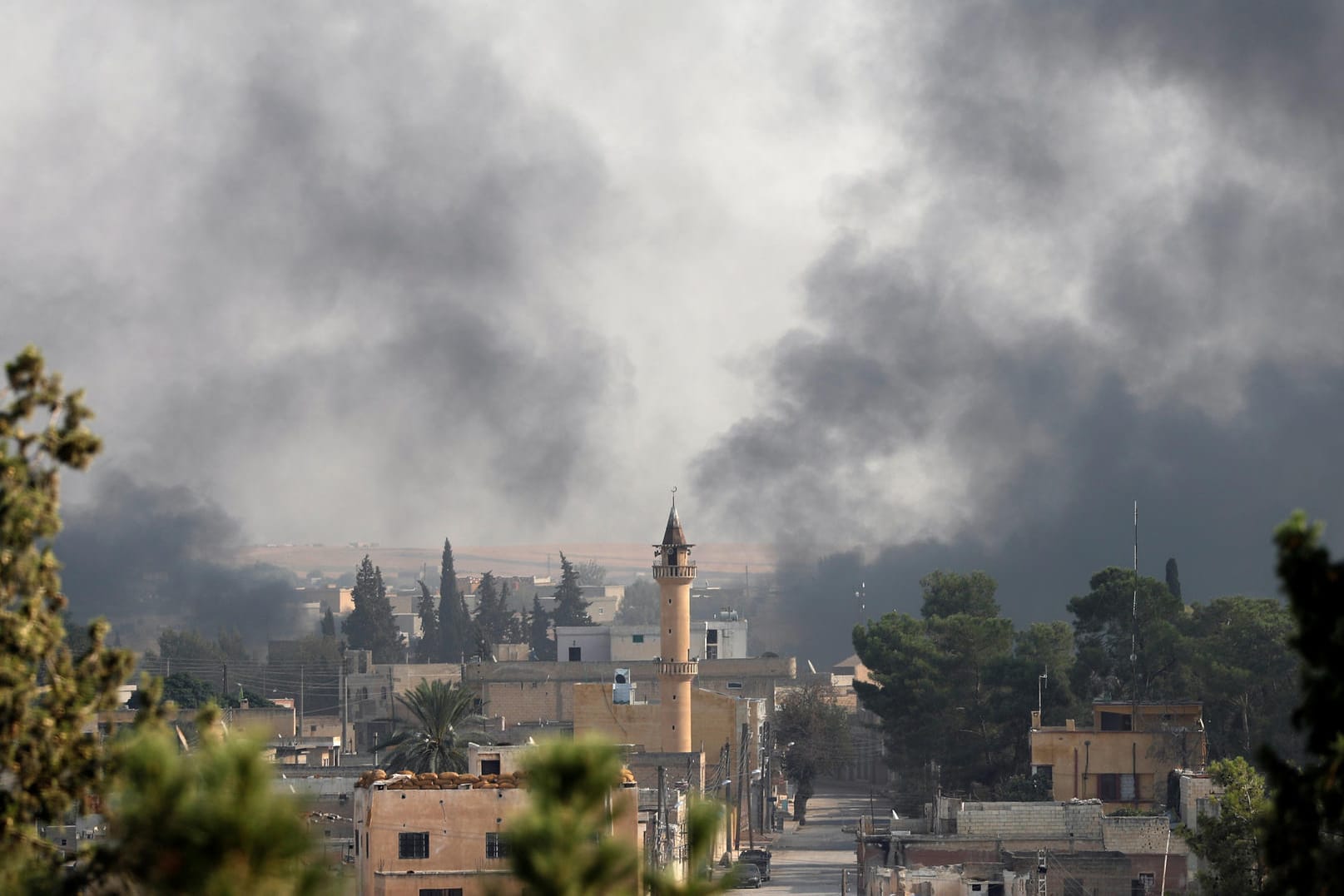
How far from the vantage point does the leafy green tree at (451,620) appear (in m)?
158

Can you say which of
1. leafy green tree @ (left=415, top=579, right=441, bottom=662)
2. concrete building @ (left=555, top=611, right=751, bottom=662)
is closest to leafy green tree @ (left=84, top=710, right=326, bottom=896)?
concrete building @ (left=555, top=611, right=751, bottom=662)

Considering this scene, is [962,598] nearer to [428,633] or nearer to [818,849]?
A: [818,849]

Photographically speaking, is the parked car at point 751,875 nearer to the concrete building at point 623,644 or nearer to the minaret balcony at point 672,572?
the minaret balcony at point 672,572

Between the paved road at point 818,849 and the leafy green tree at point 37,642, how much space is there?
50.2m

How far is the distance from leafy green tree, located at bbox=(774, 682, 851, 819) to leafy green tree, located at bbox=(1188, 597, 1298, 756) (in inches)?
873

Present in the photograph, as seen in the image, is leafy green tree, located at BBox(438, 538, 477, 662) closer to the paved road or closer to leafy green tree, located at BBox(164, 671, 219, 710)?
leafy green tree, located at BBox(164, 671, 219, 710)

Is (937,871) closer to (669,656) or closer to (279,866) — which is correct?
(669,656)

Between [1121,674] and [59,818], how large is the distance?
74844 mm

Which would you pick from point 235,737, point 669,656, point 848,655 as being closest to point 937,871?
point 669,656

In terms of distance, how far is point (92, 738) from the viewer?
15008 mm

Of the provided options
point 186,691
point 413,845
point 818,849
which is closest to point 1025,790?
point 818,849

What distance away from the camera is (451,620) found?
16238 cm

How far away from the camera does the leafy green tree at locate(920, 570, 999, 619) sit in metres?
99.5

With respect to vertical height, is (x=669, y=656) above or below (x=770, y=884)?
above
